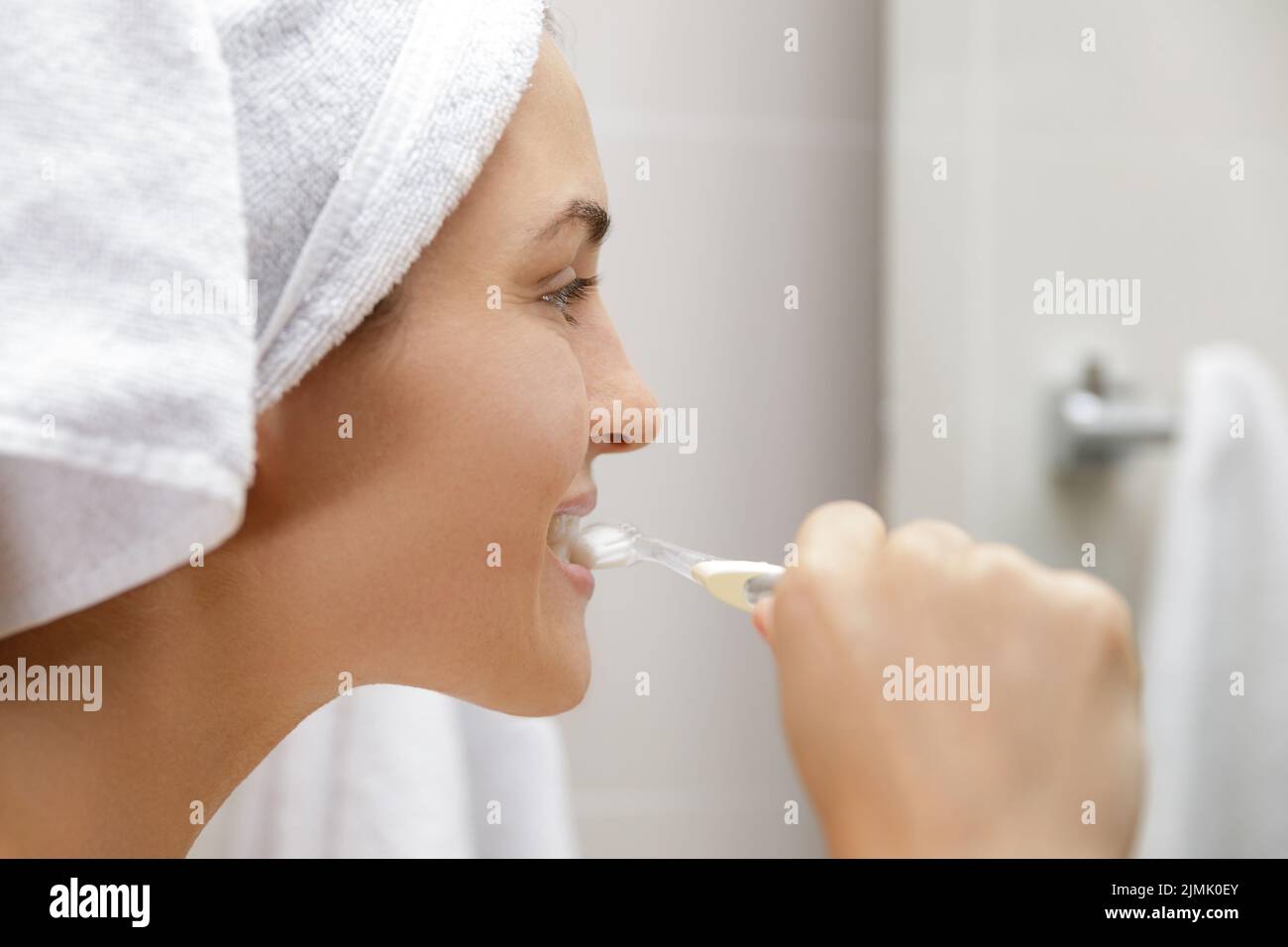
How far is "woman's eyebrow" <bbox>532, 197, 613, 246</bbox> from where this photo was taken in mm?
520

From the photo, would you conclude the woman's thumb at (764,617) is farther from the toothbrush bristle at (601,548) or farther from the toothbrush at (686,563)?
the toothbrush bristle at (601,548)

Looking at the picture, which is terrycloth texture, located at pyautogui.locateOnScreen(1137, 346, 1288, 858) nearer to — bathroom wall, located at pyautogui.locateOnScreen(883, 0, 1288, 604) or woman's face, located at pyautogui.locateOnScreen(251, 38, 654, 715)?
bathroom wall, located at pyautogui.locateOnScreen(883, 0, 1288, 604)

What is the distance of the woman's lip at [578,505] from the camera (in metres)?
0.60

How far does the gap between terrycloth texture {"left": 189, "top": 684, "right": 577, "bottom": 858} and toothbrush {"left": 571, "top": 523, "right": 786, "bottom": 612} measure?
20 centimetres

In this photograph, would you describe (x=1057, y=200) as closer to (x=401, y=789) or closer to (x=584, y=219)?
(x=584, y=219)

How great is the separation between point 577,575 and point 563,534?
1.3 inches

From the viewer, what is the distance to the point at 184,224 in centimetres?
40

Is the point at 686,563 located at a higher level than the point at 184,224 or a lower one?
lower

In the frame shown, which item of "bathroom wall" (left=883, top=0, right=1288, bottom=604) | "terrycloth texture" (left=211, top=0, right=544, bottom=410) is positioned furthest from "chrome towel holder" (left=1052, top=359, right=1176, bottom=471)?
"terrycloth texture" (left=211, top=0, right=544, bottom=410)

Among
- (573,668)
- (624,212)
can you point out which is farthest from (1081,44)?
(573,668)

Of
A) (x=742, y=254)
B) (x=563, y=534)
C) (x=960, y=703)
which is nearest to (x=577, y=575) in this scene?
(x=563, y=534)

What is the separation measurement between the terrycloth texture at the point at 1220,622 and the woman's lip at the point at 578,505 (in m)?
0.42
